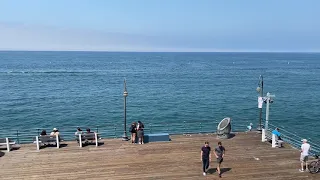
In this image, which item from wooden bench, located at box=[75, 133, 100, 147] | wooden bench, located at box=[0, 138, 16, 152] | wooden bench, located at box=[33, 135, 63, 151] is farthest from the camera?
wooden bench, located at box=[75, 133, 100, 147]

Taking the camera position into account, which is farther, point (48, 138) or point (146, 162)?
point (48, 138)

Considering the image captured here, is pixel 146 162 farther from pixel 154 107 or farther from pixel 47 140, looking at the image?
pixel 154 107

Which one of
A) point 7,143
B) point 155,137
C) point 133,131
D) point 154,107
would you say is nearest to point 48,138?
point 7,143

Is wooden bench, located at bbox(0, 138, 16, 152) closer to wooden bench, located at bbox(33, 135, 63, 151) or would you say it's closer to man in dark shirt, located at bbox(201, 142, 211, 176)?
wooden bench, located at bbox(33, 135, 63, 151)

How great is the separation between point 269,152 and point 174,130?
67.9 feet

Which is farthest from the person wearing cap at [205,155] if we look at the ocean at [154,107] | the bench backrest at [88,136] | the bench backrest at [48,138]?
the ocean at [154,107]

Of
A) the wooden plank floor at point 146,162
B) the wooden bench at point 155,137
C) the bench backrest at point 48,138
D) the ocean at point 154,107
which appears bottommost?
the ocean at point 154,107

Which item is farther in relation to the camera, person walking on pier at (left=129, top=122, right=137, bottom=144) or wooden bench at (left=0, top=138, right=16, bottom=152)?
person walking on pier at (left=129, top=122, right=137, bottom=144)

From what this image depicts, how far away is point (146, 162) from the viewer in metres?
16.0

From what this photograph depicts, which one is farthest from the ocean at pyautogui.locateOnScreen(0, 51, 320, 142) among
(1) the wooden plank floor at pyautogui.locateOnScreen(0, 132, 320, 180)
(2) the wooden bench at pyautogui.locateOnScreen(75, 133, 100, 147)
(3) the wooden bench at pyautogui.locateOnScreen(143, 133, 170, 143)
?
(1) the wooden plank floor at pyautogui.locateOnScreen(0, 132, 320, 180)

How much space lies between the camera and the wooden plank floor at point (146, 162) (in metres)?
14.4

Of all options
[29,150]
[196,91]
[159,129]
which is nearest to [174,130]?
[159,129]

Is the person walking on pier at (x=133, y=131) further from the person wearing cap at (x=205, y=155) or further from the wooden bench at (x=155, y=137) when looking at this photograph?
Result: the person wearing cap at (x=205, y=155)

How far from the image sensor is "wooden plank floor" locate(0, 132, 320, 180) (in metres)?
14.4
